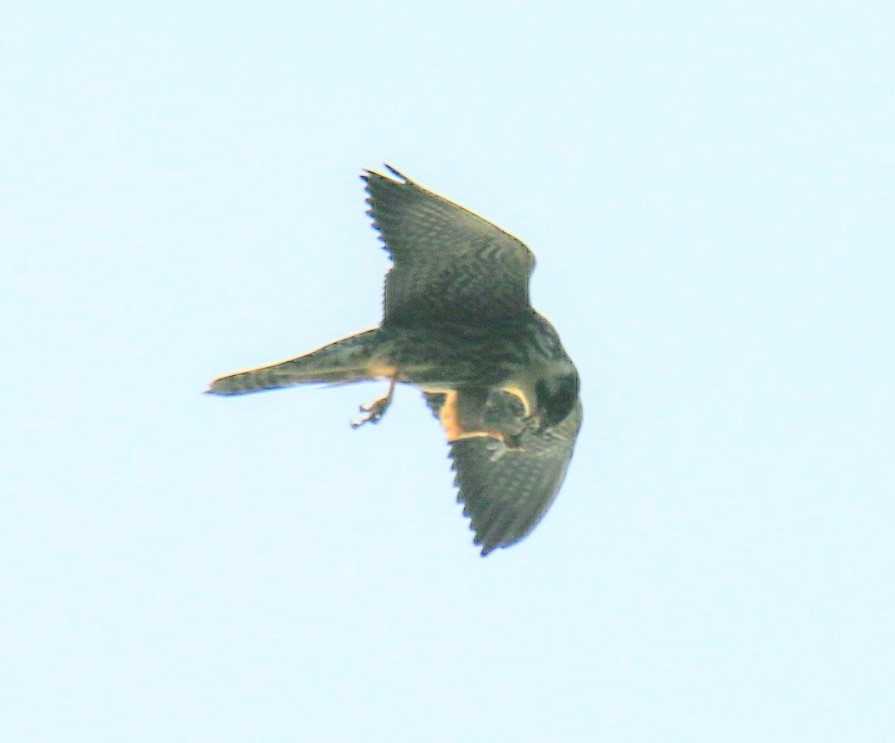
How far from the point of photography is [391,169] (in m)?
15.1

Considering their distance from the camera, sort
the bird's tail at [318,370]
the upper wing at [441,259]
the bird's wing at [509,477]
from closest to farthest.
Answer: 1. the upper wing at [441,259]
2. the bird's tail at [318,370]
3. the bird's wing at [509,477]

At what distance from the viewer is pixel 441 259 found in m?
15.2

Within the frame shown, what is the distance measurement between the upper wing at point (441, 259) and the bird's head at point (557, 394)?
0.51 meters

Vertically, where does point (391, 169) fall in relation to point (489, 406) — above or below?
above

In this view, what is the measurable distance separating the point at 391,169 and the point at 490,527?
2.55 meters

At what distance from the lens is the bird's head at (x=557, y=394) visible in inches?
606

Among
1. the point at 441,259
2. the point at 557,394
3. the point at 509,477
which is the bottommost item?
the point at 509,477

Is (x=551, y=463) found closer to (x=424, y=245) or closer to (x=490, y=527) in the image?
(x=490, y=527)

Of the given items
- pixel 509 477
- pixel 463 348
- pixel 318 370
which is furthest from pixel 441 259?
pixel 509 477

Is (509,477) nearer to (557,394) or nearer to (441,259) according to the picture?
(557,394)

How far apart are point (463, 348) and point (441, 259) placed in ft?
2.16

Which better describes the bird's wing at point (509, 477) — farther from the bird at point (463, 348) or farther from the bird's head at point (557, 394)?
the bird's head at point (557, 394)

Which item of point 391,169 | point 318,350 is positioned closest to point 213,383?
point 318,350

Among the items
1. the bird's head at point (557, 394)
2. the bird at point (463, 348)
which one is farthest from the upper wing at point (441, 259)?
the bird's head at point (557, 394)
